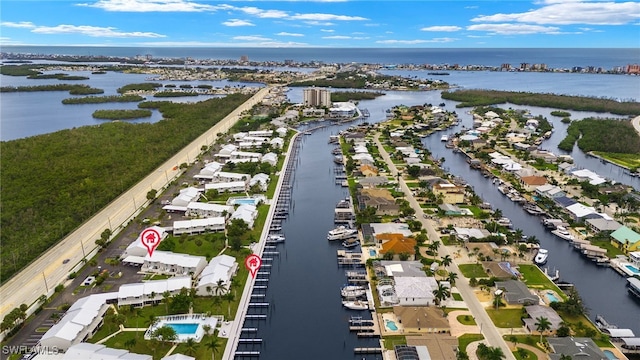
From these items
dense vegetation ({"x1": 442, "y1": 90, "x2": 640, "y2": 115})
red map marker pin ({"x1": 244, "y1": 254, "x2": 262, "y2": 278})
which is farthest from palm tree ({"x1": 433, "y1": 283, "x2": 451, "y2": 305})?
dense vegetation ({"x1": 442, "y1": 90, "x2": 640, "y2": 115})

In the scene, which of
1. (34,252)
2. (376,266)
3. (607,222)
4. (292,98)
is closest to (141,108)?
(292,98)

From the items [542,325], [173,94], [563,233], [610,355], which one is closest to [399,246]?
[542,325]

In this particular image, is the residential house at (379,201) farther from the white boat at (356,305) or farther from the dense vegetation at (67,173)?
the dense vegetation at (67,173)

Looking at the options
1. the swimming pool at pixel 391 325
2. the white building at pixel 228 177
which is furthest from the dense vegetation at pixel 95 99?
the swimming pool at pixel 391 325

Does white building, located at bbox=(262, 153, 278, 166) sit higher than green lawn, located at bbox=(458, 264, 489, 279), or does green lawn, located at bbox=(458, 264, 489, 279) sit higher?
white building, located at bbox=(262, 153, 278, 166)

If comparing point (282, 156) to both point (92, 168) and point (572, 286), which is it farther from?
point (572, 286)

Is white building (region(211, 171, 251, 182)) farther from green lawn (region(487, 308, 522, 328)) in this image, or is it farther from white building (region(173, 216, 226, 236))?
green lawn (region(487, 308, 522, 328))
